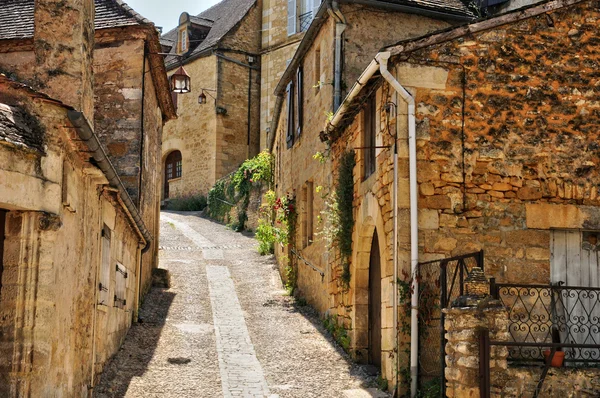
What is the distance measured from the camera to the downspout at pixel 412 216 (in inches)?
327

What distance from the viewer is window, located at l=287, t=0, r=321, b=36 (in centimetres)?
2681

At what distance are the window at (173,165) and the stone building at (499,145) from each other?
2362 cm

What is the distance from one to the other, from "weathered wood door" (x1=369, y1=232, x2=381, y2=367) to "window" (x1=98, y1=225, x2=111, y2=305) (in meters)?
3.61

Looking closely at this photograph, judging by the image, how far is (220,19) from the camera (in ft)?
108

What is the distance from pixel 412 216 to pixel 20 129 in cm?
433

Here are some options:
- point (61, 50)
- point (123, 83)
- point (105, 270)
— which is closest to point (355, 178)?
point (105, 270)

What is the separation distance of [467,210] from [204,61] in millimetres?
22994

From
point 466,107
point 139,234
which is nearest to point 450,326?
point 466,107

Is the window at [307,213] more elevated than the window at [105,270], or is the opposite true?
the window at [307,213]

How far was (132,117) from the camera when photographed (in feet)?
40.4

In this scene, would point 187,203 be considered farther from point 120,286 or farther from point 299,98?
point 120,286

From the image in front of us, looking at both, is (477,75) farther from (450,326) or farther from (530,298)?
(450,326)

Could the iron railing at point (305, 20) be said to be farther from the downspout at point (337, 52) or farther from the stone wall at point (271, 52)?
the downspout at point (337, 52)

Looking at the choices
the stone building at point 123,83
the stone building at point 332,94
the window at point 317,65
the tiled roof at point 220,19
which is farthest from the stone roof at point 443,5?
the tiled roof at point 220,19
